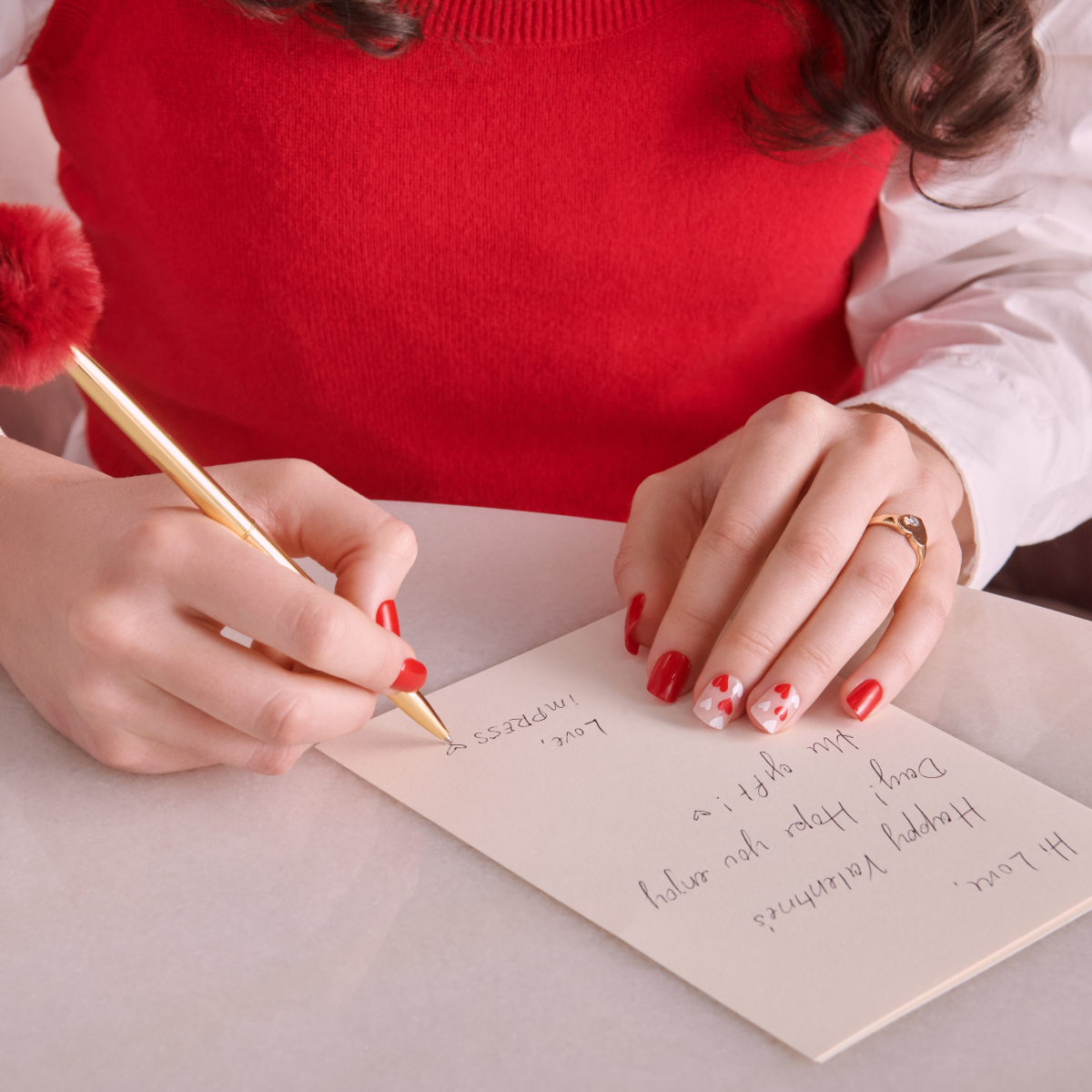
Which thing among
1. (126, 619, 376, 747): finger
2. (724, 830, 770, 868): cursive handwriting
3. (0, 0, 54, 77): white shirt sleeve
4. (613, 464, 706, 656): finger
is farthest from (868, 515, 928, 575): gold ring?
(0, 0, 54, 77): white shirt sleeve

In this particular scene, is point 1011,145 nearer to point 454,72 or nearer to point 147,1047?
point 454,72

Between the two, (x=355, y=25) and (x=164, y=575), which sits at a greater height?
(x=355, y=25)

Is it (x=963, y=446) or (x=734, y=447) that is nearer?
(x=734, y=447)

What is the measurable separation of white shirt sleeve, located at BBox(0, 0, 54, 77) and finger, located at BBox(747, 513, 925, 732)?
74 cm

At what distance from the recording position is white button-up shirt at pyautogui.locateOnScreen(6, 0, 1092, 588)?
27.5 inches

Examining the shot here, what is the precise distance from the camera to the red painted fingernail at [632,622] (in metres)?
0.51

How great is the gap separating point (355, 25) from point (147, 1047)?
2.17 feet

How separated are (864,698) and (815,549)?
0.08m

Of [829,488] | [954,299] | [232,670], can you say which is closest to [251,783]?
[232,670]

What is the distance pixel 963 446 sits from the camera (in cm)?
67

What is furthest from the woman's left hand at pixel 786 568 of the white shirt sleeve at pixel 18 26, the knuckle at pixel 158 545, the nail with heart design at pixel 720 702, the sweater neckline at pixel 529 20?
the white shirt sleeve at pixel 18 26

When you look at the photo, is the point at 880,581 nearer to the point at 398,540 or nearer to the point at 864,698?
the point at 864,698

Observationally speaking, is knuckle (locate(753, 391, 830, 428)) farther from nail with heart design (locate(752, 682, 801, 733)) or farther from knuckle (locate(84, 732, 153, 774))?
knuckle (locate(84, 732, 153, 774))

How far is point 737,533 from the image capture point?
1.64 feet
